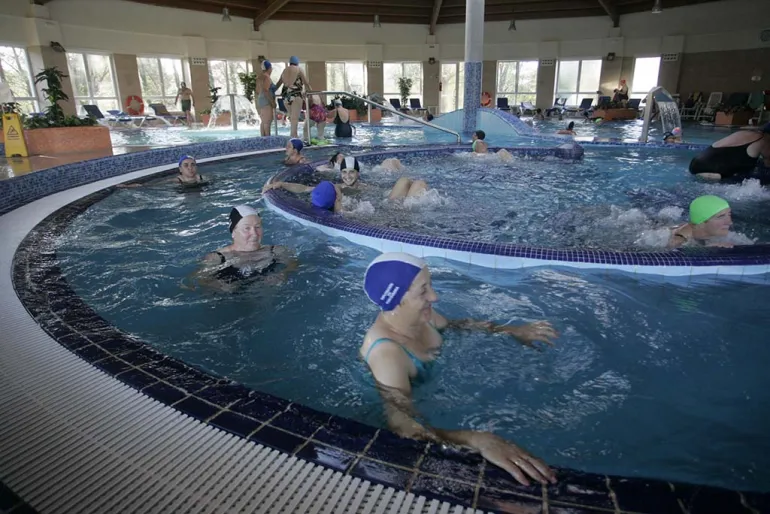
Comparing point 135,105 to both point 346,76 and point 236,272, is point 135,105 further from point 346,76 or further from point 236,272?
point 236,272

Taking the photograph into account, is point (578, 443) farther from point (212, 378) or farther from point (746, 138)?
point (746, 138)

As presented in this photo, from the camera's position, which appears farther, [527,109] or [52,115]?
[527,109]

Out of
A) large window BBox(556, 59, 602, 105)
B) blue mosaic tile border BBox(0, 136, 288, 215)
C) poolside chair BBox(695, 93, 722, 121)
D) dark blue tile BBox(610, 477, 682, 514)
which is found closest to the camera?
dark blue tile BBox(610, 477, 682, 514)

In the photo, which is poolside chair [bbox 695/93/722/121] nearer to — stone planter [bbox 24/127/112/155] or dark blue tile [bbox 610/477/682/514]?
stone planter [bbox 24/127/112/155]

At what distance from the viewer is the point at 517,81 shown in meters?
23.1

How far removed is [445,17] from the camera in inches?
866

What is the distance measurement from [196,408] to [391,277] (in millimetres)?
935

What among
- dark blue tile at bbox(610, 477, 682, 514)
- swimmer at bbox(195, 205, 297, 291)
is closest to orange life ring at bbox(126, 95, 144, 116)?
swimmer at bbox(195, 205, 297, 291)

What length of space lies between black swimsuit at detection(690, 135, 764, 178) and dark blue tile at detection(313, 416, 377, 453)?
6.86 m

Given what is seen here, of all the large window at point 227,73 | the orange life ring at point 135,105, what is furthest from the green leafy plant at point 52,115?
the large window at point 227,73

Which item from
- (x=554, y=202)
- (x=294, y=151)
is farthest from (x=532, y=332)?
(x=294, y=151)

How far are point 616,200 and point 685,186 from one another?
53.2 inches

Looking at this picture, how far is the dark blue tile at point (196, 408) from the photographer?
6.38ft

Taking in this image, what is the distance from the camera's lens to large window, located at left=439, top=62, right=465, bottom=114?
23609 mm
